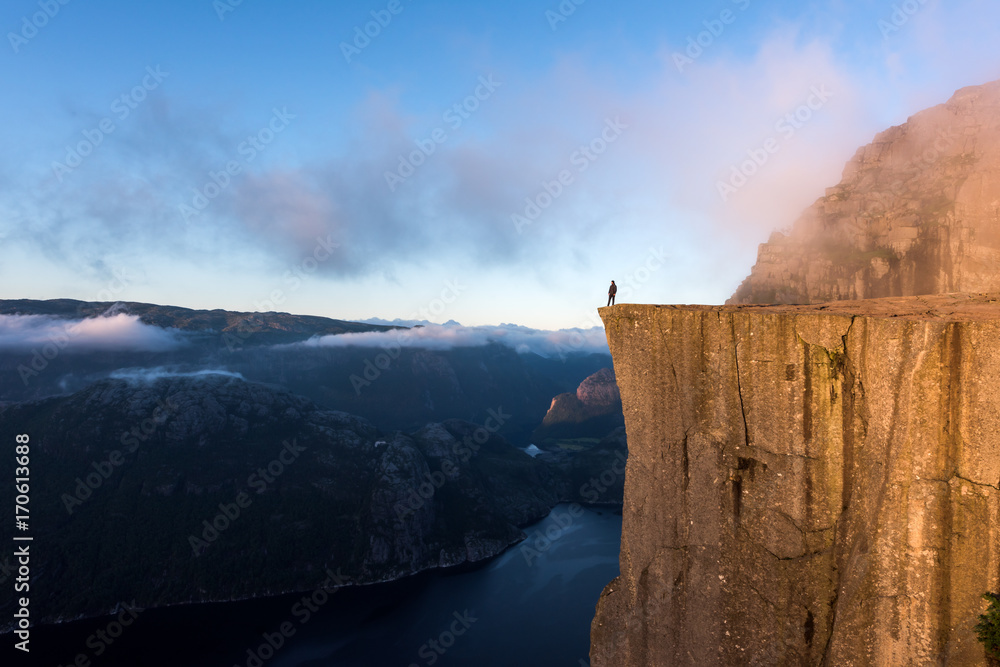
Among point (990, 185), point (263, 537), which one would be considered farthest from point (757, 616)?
point (263, 537)

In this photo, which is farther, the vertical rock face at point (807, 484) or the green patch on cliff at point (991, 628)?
the vertical rock face at point (807, 484)

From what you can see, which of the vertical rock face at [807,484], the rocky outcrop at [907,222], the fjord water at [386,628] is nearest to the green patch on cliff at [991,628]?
the vertical rock face at [807,484]

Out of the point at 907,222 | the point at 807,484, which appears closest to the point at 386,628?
the point at 807,484

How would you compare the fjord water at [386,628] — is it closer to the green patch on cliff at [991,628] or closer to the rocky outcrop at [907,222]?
the rocky outcrop at [907,222]

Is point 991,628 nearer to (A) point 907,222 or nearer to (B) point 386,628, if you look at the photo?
(A) point 907,222

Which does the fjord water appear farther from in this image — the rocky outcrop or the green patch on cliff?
the green patch on cliff

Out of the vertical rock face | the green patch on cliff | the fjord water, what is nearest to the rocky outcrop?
the vertical rock face
